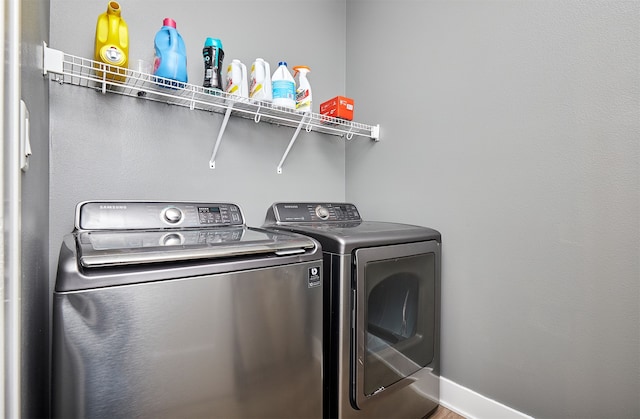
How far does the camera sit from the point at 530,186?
1.40 metres

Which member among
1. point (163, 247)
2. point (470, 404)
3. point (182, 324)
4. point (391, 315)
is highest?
point (163, 247)

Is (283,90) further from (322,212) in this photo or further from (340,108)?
(322,212)

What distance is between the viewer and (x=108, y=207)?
52.2 inches

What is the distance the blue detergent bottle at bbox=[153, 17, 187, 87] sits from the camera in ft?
4.38

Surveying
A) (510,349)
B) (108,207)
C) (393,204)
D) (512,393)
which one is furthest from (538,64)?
(108,207)

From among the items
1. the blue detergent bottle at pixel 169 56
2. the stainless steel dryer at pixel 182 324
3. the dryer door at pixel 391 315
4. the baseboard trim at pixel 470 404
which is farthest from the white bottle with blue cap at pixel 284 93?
the baseboard trim at pixel 470 404

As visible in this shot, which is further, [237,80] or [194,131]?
[194,131]

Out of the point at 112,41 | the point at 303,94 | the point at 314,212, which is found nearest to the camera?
the point at 112,41

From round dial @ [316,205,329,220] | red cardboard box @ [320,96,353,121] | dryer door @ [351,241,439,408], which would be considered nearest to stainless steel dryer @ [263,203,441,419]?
dryer door @ [351,241,439,408]

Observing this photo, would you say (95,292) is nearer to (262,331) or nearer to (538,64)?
(262,331)

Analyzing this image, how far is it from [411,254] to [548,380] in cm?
78

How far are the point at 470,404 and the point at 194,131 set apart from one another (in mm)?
2074

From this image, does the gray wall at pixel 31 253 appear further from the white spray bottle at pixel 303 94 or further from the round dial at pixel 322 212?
the round dial at pixel 322 212

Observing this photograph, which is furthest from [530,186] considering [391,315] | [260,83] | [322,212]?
[260,83]
